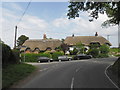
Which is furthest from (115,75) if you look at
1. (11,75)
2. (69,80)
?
(11,75)

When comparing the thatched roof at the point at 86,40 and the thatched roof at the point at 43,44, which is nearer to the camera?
the thatched roof at the point at 43,44

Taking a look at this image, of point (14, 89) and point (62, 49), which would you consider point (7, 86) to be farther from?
point (62, 49)

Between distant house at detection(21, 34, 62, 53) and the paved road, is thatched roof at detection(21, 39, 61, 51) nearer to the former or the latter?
distant house at detection(21, 34, 62, 53)

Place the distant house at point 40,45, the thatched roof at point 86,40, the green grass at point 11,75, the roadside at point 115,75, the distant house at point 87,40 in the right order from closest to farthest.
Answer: the green grass at point 11,75 → the roadside at point 115,75 → the distant house at point 40,45 → the distant house at point 87,40 → the thatched roof at point 86,40

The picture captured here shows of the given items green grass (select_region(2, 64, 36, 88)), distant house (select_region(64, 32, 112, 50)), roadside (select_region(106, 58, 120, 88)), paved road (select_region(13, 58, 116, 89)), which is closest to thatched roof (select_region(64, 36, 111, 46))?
distant house (select_region(64, 32, 112, 50))

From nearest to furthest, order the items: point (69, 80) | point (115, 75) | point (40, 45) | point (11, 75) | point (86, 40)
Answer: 1. point (69, 80)
2. point (11, 75)
3. point (115, 75)
4. point (40, 45)
5. point (86, 40)

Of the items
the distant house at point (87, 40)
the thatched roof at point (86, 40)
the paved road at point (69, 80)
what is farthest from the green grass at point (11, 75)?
the thatched roof at point (86, 40)

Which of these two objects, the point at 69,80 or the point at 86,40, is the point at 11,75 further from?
the point at 86,40

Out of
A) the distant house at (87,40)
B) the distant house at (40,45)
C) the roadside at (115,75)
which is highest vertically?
the distant house at (87,40)

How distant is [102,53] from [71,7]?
5100 centimetres

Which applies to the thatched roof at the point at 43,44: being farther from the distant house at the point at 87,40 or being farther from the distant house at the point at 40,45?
the distant house at the point at 87,40

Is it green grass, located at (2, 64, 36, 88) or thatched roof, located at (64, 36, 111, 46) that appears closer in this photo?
green grass, located at (2, 64, 36, 88)

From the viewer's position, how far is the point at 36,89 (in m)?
10.6

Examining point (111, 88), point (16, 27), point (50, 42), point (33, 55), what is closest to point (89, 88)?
point (111, 88)
